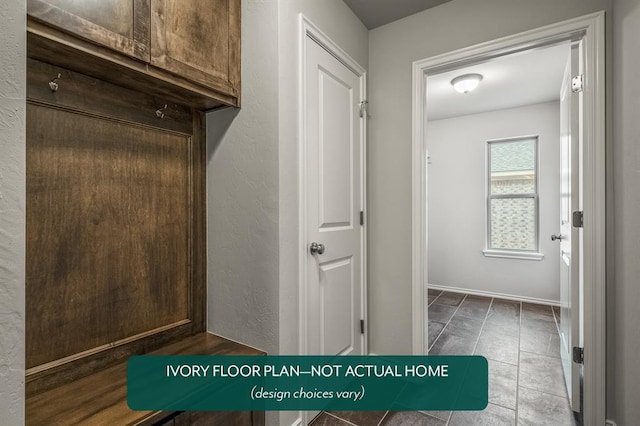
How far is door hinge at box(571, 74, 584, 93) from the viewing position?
1629 mm

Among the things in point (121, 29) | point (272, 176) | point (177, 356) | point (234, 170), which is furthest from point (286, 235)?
point (121, 29)

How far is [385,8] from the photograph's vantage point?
2.04 metres

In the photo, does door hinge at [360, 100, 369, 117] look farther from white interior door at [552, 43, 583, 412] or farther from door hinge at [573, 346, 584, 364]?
door hinge at [573, 346, 584, 364]

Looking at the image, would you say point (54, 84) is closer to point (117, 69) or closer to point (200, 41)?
point (117, 69)

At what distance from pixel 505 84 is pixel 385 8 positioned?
2.04 metres

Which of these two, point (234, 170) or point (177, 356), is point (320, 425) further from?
point (234, 170)

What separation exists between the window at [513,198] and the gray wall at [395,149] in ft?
8.99

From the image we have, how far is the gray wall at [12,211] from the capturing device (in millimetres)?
731

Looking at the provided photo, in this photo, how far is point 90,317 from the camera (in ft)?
4.17

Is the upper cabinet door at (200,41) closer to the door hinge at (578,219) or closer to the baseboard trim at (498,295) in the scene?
the door hinge at (578,219)

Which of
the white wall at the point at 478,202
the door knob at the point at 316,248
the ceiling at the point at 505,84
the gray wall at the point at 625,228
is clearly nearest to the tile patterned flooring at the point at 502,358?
the white wall at the point at 478,202

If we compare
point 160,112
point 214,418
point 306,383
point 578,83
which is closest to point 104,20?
point 160,112

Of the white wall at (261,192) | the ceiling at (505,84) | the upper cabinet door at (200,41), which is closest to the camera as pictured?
the upper cabinet door at (200,41)

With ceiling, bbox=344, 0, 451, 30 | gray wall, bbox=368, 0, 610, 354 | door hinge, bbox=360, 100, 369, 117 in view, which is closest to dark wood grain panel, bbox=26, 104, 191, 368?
door hinge, bbox=360, 100, 369, 117
